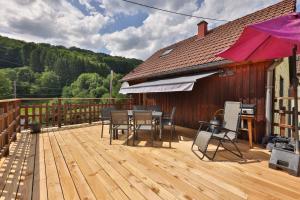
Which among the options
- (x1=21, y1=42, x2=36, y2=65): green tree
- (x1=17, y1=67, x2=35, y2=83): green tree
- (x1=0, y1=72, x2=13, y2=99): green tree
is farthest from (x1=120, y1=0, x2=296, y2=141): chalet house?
(x1=21, y1=42, x2=36, y2=65): green tree

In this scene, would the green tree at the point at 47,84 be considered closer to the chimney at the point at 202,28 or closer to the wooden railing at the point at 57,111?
the wooden railing at the point at 57,111

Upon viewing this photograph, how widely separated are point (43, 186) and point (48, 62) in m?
46.3

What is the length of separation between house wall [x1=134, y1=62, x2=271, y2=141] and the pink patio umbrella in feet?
4.25

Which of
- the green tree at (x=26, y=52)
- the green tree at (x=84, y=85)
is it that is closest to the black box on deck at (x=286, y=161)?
the green tree at (x=84, y=85)

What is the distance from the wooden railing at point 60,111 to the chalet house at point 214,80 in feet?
5.92

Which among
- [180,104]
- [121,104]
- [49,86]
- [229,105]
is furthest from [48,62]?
[229,105]

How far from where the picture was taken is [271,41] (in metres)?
3.95

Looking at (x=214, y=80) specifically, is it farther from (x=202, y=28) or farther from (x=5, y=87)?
(x=5, y=87)

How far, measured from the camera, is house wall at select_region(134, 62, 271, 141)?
5449mm

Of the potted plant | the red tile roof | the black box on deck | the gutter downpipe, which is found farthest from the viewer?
the potted plant

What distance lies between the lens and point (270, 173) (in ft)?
10.5

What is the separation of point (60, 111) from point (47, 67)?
4132 cm

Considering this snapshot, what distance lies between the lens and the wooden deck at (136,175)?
249 centimetres

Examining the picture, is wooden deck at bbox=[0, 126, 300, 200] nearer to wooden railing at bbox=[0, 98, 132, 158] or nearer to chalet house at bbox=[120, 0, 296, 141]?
chalet house at bbox=[120, 0, 296, 141]
